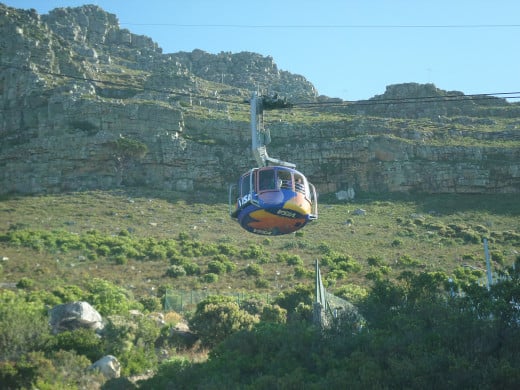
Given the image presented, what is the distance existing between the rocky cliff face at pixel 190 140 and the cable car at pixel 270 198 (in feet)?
140

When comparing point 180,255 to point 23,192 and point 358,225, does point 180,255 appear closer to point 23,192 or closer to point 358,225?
point 358,225

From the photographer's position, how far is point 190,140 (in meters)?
73.8

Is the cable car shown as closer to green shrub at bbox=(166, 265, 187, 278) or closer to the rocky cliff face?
green shrub at bbox=(166, 265, 187, 278)

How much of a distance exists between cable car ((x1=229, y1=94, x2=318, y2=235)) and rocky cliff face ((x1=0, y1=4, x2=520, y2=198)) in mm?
42780

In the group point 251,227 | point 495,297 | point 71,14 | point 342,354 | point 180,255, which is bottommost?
point 180,255

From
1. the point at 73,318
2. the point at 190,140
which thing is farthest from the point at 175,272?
the point at 190,140

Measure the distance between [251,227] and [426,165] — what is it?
5307cm

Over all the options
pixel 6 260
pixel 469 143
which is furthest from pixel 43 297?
pixel 469 143

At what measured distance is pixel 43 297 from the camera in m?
27.1

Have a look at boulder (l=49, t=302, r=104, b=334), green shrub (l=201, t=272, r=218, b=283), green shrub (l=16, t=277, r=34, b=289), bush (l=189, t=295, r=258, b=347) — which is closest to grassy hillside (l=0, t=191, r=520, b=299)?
green shrub (l=201, t=272, r=218, b=283)

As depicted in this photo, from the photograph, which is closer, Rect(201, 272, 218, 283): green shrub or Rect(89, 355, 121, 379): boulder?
Rect(89, 355, 121, 379): boulder

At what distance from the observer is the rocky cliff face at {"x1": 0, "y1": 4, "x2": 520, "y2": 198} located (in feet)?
216

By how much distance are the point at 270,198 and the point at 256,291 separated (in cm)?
1959

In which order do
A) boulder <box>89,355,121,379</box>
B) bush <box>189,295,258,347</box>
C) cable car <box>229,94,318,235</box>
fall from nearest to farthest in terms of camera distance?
cable car <box>229,94,318,235</box>
boulder <box>89,355,121,379</box>
bush <box>189,295,258,347</box>
